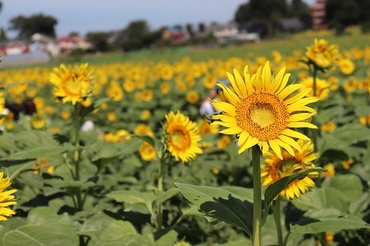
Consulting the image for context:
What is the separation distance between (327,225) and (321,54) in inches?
52.9

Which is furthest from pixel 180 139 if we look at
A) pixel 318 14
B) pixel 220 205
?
pixel 318 14

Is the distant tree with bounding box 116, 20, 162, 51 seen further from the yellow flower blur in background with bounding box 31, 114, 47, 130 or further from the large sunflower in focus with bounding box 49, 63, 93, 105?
the large sunflower in focus with bounding box 49, 63, 93, 105

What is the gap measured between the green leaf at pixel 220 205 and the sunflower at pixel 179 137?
632mm

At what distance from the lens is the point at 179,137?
2.49 m

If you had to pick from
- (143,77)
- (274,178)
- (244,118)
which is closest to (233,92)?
(244,118)

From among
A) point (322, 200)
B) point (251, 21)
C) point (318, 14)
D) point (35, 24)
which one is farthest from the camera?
point (251, 21)

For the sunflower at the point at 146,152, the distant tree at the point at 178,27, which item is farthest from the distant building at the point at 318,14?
the sunflower at the point at 146,152

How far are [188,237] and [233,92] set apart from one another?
0.95 m

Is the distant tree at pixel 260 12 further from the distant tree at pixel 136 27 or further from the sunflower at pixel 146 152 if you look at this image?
the sunflower at pixel 146 152

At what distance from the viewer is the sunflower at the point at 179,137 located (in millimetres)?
2441

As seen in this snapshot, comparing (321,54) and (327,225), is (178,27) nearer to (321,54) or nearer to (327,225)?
(321,54)

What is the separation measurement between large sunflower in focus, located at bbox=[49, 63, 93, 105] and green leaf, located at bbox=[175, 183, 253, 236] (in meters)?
0.97

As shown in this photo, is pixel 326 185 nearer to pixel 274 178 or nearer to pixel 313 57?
pixel 313 57

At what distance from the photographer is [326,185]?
2.79 m
